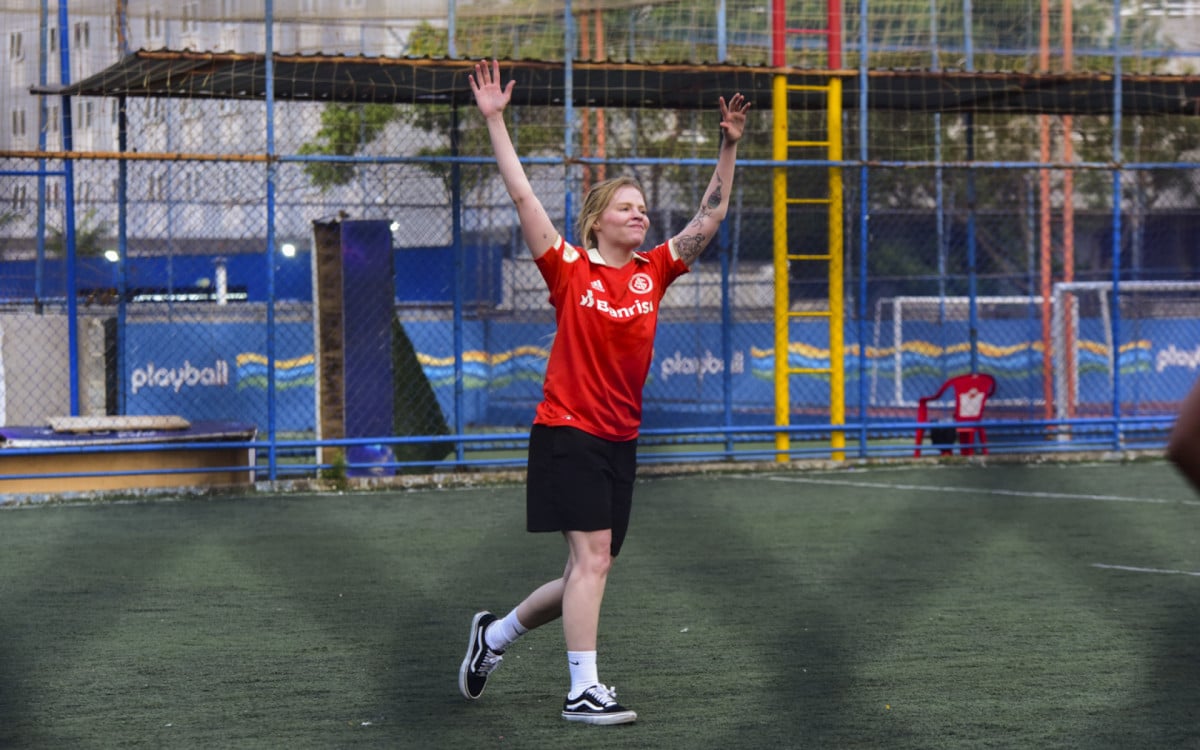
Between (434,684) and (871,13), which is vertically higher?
(871,13)

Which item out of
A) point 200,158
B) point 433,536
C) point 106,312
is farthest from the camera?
point 106,312

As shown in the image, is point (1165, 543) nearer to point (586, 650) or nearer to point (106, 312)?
point (586, 650)

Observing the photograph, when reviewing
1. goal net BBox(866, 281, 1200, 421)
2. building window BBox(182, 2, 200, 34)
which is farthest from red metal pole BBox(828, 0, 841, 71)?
building window BBox(182, 2, 200, 34)

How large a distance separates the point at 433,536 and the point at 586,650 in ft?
16.4

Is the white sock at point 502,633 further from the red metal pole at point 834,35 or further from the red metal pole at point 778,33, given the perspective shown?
the red metal pole at point 834,35

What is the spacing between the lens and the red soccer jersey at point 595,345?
16.7ft

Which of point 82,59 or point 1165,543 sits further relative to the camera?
point 82,59

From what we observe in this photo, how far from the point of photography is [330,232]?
13352mm

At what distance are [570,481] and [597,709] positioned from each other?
0.71 meters

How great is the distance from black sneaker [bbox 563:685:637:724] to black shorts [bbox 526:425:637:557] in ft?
1.68

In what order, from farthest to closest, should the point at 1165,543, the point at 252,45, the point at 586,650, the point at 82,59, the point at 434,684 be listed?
the point at 82,59 < the point at 252,45 < the point at 1165,543 < the point at 434,684 < the point at 586,650

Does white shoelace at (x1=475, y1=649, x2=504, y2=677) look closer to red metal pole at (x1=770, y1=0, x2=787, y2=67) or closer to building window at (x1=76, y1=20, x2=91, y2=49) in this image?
red metal pole at (x1=770, y1=0, x2=787, y2=67)

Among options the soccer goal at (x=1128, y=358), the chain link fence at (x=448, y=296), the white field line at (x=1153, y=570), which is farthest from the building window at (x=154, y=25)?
the soccer goal at (x=1128, y=358)

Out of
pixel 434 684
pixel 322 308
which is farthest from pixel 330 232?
pixel 434 684
